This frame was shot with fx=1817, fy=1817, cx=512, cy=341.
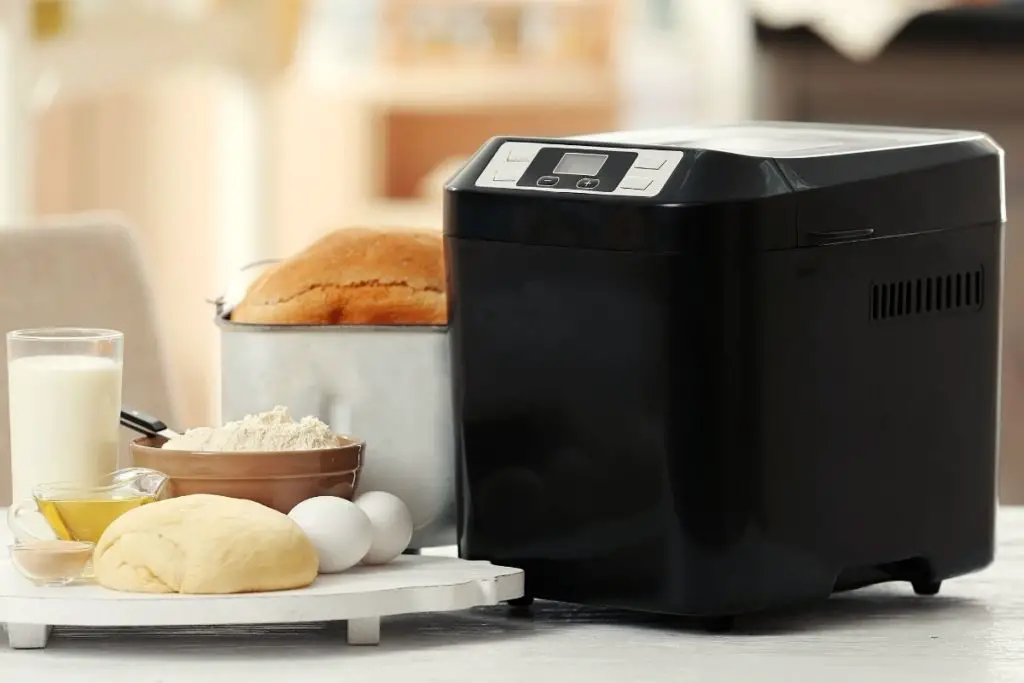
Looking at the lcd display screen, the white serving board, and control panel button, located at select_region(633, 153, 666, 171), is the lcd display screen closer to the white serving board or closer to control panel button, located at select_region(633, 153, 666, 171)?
control panel button, located at select_region(633, 153, 666, 171)

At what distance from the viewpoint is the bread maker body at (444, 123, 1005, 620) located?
99cm

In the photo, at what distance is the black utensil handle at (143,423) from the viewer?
111 centimetres

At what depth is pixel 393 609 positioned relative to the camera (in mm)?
971

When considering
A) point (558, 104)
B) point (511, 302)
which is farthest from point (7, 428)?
point (558, 104)

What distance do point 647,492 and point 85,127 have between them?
11.1ft

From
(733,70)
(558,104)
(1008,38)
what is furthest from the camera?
(558,104)

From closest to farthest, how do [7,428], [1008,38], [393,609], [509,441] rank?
1. [393,609]
2. [509,441]
3. [7,428]
4. [1008,38]

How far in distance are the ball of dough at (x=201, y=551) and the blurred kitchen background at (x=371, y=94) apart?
1.69 m

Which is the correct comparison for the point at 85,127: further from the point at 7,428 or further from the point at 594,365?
the point at 594,365

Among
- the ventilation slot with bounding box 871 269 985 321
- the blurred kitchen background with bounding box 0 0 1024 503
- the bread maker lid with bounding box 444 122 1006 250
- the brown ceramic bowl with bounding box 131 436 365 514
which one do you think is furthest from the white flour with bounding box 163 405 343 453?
the blurred kitchen background with bounding box 0 0 1024 503

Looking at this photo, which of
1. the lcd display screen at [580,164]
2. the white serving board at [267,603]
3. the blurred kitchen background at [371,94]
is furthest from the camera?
the blurred kitchen background at [371,94]

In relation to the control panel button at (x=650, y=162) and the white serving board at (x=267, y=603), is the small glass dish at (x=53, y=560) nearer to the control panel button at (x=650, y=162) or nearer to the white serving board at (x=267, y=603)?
the white serving board at (x=267, y=603)

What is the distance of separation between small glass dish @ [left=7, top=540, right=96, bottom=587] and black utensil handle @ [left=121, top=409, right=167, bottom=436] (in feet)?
0.45

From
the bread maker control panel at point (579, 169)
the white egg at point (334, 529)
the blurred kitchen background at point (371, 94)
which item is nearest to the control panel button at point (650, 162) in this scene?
the bread maker control panel at point (579, 169)
